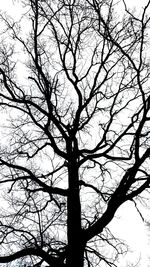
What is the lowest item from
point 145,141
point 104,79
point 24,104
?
point 145,141

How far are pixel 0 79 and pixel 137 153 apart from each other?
14.0ft

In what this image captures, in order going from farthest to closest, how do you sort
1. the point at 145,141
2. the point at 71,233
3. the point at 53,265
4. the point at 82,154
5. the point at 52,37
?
the point at 52,37, the point at 82,154, the point at 145,141, the point at 71,233, the point at 53,265

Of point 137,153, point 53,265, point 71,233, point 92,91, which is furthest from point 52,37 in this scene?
point 53,265

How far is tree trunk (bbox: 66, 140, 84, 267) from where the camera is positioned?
5719 mm

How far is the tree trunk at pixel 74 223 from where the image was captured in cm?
572

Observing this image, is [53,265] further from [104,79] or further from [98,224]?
[104,79]

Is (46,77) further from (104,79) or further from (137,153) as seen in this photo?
(137,153)

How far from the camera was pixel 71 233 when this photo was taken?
20.0ft

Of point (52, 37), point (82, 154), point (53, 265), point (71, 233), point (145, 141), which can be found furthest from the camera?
point (52, 37)

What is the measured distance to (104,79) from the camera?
8.81 meters

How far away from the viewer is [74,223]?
6.25 m

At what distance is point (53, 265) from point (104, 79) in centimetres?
514

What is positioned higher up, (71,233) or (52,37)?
(52,37)

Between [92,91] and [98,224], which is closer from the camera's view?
[98,224]
